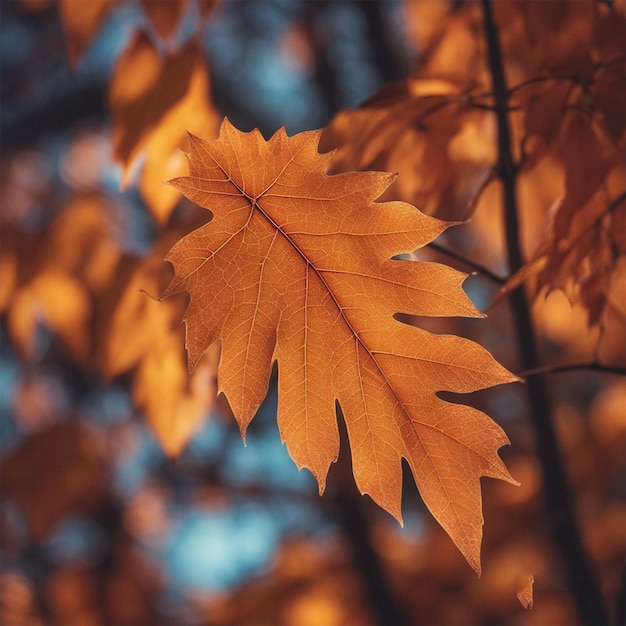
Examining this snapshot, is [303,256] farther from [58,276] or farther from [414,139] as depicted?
[58,276]

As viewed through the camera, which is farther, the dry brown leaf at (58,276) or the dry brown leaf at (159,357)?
the dry brown leaf at (58,276)

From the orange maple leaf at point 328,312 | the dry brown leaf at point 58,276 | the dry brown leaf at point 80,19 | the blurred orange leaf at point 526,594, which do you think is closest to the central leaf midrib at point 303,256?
the orange maple leaf at point 328,312

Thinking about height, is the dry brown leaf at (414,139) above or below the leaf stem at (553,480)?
A: above

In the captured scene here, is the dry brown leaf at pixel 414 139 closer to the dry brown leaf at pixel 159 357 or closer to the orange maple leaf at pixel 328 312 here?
the orange maple leaf at pixel 328 312

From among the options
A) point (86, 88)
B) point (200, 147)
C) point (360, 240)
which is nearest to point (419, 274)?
point (360, 240)

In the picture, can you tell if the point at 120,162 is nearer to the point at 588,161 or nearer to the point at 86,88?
the point at 588,161

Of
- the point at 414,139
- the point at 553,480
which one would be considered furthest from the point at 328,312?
the point at 553,480

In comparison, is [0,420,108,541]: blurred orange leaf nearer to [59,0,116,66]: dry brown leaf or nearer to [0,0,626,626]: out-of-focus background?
[0,0,626,626]: out-of-focus background
